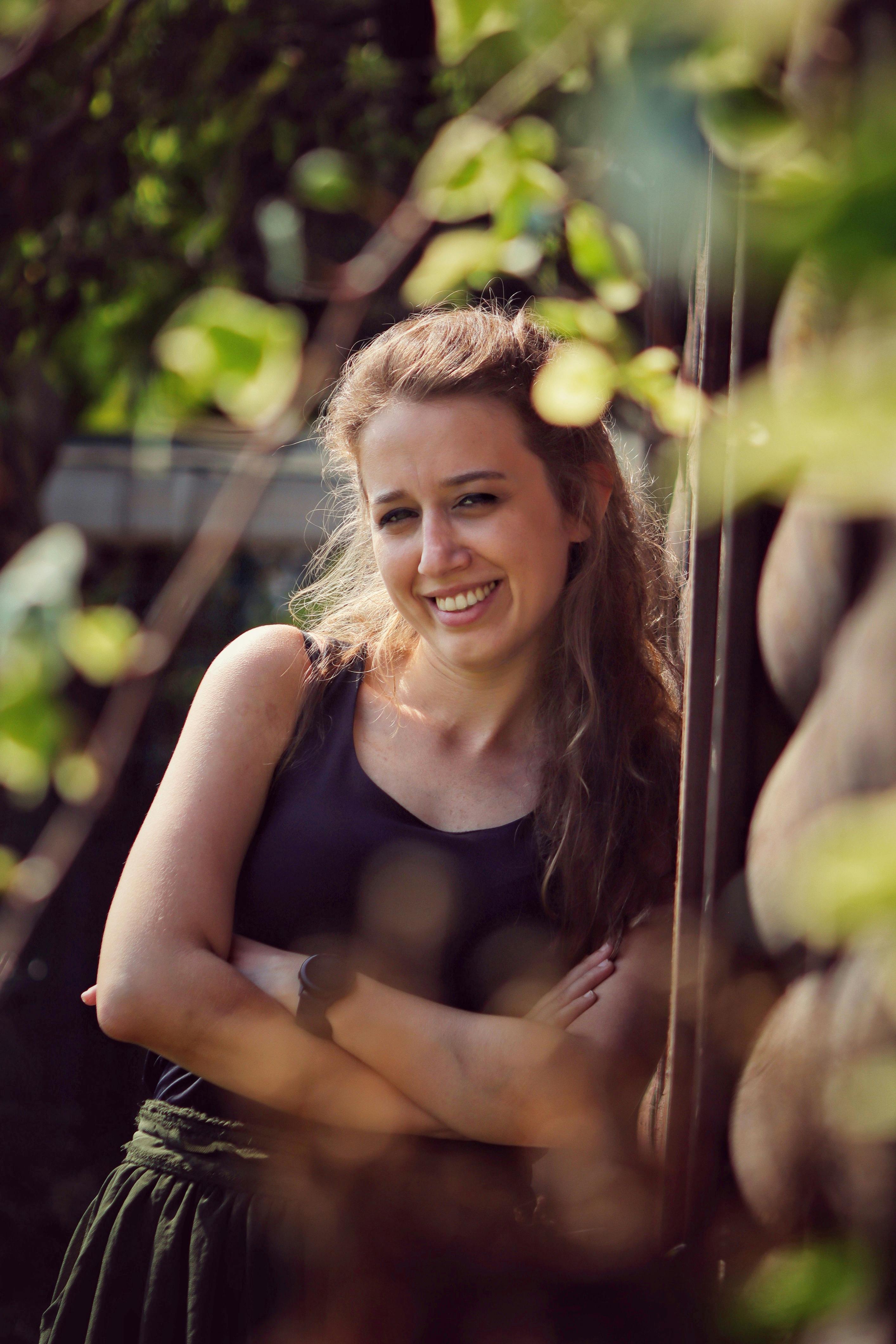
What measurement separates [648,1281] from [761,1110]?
224 millimetres

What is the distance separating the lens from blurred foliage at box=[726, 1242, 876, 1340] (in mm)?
398

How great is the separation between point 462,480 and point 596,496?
0.32 metres

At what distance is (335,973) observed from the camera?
1.60 m

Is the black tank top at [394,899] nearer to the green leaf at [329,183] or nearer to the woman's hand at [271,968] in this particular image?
the woman's hand at [271,968]

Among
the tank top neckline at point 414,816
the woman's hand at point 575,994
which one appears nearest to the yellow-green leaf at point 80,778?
the woman's hand at point 575,994

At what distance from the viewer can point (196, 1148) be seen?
70.3 inches

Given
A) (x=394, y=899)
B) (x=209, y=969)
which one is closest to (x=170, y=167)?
(x=394, y=899)

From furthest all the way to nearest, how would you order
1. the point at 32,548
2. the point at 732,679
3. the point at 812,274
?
the point at 732,679 < the point at 32,548 < the point at 812,274

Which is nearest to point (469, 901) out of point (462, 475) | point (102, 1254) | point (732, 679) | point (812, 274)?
point (462, 475)

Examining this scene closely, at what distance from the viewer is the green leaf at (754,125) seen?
0.40m

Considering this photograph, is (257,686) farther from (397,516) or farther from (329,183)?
(329,183)

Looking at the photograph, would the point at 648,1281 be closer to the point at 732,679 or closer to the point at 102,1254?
the point at 732,679

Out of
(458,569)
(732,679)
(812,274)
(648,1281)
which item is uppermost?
(458,569)

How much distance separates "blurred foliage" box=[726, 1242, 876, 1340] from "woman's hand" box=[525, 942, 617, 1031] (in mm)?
1149
